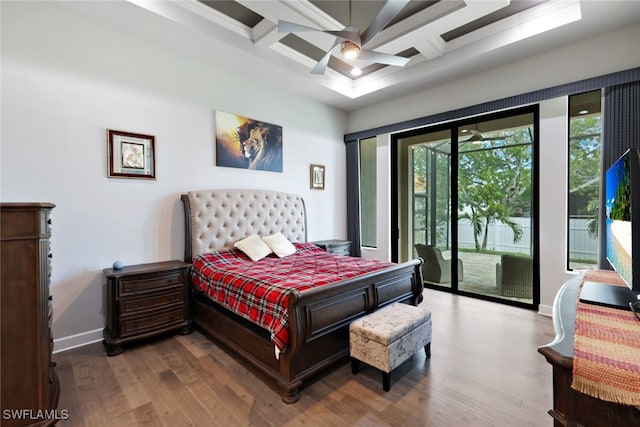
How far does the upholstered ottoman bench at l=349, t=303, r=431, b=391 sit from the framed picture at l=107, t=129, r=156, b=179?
277 cm

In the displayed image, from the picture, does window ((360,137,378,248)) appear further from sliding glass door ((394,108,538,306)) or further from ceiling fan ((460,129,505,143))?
ceiling fan ((460,129,505,143))

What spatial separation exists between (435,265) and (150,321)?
4082mm

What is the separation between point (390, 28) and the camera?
3.43m

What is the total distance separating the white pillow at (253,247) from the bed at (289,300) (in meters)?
0.16

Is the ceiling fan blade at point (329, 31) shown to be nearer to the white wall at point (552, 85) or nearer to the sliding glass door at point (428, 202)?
the white wall at point (552, 85)

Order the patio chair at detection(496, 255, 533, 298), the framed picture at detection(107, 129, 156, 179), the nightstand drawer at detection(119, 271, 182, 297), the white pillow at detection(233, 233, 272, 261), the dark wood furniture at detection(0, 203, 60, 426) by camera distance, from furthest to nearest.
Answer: the patio chair at detection(496, 255, 533, 298)
the white pillow at detection(233, 233, 272, 261)
the framed picture at detection(107, 129, 156, 179)
the nightstand drawer at detection(119, 271, 182, 297)
the dark wood furniture at detection(0, 203, 60, 426)

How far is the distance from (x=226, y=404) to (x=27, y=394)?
3.59ft

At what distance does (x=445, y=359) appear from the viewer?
254 centimetres

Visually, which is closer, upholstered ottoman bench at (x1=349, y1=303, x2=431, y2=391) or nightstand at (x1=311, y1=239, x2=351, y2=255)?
upholstered ottoman bench at (x1=349, y1=303, x2=431, y2=391)

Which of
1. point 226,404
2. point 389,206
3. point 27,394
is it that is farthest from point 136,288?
point 389,206

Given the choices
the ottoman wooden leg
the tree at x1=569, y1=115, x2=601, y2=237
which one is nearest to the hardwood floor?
the ottoman wooden leg

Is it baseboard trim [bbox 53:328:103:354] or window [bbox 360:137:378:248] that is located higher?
window [bbox 360:137:378:248]

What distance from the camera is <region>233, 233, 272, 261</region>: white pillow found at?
11.8ft

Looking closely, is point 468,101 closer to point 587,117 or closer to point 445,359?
point 587,117
